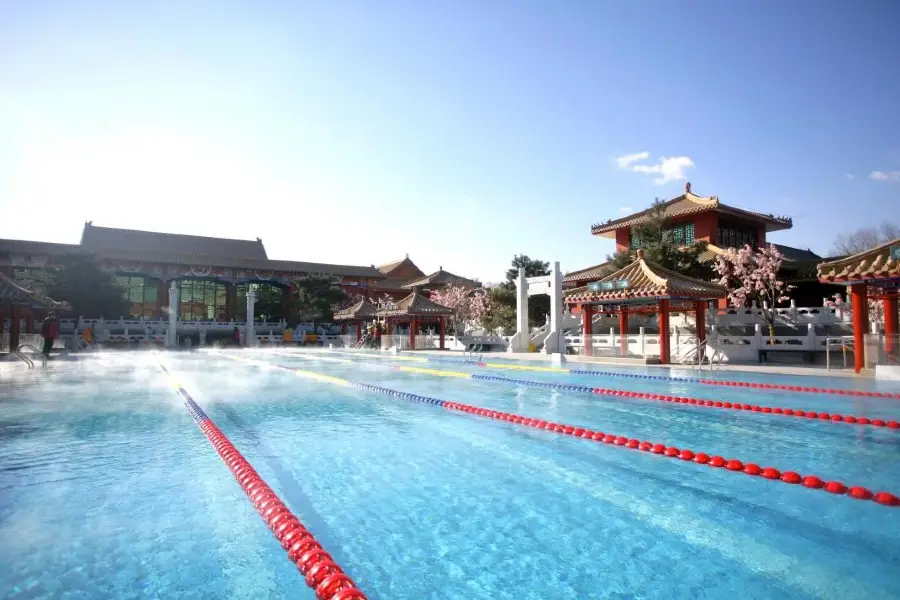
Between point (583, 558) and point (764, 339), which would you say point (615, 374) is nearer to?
point (764, 339)

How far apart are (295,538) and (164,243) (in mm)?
43863

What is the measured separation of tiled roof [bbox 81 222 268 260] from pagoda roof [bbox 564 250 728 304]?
31382 millimetres

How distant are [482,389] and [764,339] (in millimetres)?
9661

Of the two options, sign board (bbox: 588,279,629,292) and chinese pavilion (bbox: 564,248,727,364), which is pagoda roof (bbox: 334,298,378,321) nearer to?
chinese pavilion (bbox: 564,248,727,364)

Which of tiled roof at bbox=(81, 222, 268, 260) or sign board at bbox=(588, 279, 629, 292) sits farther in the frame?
tiled roof at bbox=(81, 222, 268, 260)

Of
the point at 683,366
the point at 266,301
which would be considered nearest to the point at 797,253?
the point at 683,366

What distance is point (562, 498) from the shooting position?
409 centimetres

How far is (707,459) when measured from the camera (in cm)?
507

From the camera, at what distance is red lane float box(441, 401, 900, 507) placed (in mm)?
4084

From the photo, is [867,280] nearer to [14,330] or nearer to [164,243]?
[14,330]

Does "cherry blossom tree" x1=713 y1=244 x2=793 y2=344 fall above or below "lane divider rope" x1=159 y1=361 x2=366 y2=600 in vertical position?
above

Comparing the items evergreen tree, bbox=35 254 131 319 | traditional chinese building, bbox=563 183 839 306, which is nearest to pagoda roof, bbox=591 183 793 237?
traditional chinese building, bbox=563 183 839 306

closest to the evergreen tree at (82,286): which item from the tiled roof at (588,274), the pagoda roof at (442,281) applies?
the pagoda roof at (442,281)

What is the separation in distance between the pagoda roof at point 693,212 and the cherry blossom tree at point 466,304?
30.2ft
